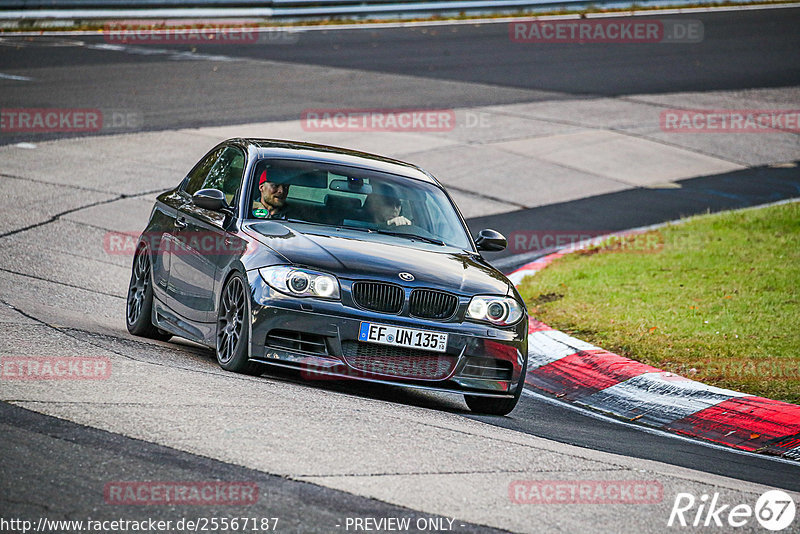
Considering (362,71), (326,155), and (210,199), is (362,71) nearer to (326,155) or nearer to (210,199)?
(326,155)

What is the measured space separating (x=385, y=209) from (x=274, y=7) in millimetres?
25022

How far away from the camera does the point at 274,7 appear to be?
3266 centimetres

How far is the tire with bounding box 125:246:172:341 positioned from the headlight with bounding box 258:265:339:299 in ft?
7.25

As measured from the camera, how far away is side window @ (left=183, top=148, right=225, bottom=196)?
9.59 m

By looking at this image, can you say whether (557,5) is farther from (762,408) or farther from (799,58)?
(762,408)

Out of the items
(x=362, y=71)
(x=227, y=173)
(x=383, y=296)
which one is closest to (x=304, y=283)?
(x=383, y=296)

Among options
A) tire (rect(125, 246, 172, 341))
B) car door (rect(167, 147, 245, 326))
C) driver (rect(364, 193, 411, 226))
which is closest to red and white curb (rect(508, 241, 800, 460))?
driver (rect(364, 193, 411, 226))

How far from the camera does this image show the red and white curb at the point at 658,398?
798 cm

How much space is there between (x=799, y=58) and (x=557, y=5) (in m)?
A: 7.78

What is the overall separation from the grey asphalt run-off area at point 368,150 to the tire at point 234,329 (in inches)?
6.4

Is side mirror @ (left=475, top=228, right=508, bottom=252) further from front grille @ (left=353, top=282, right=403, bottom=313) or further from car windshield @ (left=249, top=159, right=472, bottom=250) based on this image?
front grille @ (left=353, top=282, right=403, bottom=313)

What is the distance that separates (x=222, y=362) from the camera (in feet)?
26.2

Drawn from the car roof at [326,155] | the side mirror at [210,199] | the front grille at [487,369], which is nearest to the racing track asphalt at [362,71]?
the car roof at [326,155]

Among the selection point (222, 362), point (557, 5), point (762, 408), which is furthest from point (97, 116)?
point (557, 5)
